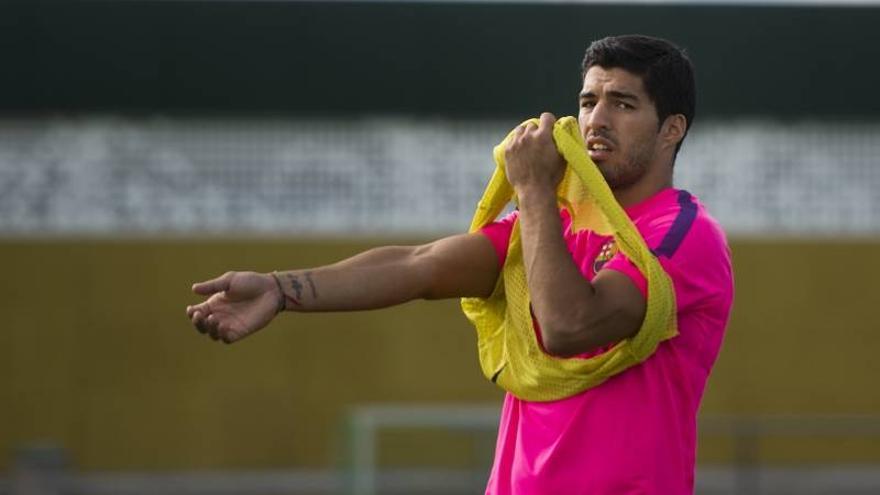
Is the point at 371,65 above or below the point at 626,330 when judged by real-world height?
above

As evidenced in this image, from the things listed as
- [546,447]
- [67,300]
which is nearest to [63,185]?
[67,300]

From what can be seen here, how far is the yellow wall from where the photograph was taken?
47.1ft

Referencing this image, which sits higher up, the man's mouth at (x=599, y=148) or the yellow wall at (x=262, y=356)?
the man's mouth at (x=599, y=148)

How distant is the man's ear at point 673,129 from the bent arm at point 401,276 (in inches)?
16.1

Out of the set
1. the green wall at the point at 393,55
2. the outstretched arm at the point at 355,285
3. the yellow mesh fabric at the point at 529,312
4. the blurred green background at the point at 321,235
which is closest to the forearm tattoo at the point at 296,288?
the outstretched arm at the point at 355,285

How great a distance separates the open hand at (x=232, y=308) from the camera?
150 inches

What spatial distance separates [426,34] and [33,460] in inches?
167

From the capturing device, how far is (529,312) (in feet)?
13.2

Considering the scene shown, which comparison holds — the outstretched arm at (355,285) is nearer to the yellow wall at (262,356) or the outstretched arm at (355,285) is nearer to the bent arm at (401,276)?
the bent arm at (401,276)

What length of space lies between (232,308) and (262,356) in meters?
10.8

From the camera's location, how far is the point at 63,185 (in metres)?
14.5

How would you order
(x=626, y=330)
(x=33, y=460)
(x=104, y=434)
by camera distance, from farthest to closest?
(x=104, y=434) → (x=33, y=460) → (x=626, y=330)

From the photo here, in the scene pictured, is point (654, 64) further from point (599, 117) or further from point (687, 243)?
point (687, 243)

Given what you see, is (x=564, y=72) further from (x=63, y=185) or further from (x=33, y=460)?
(x=33, y=460)
